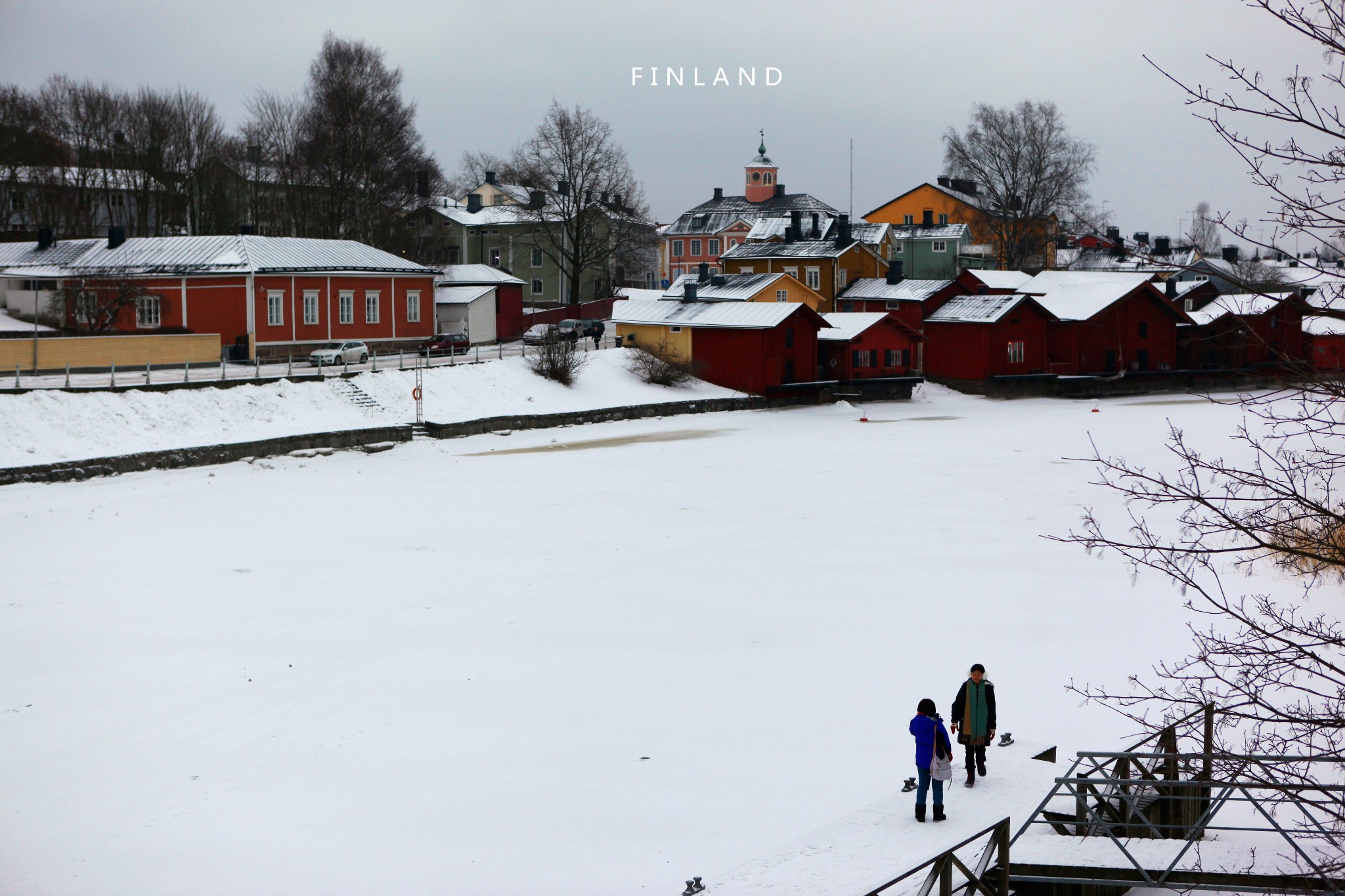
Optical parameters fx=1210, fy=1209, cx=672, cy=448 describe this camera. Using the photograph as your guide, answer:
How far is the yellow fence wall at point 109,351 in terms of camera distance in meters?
35.4

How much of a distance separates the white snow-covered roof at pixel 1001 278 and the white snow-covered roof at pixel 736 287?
1103 cm

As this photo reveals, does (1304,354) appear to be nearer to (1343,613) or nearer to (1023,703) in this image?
(1023,703)

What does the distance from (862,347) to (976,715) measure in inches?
1713

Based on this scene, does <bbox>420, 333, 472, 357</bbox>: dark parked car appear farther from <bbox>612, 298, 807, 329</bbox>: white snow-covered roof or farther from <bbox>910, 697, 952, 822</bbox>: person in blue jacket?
<bbox>910, 697, 952, 822</bbox>: person in blue jacket

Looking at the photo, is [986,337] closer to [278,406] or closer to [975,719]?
[278,406]

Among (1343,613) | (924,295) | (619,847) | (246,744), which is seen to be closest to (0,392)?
(246,744)

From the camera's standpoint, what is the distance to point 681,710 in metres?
14.4

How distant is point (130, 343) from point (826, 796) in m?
32.9

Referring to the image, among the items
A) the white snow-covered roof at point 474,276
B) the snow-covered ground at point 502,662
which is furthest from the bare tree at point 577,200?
the snow-covered ground at point 502,662

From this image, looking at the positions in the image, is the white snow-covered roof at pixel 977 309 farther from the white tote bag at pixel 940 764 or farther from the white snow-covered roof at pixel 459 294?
the white tote bag at pixel 940 764

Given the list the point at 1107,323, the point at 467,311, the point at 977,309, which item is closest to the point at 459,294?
the point at 467,311

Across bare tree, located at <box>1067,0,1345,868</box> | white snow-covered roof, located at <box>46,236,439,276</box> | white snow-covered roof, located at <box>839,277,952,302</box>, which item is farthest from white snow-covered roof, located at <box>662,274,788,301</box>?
bare tree, located at <box>1067,0,1345,868</box>

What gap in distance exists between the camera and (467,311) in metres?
55.8

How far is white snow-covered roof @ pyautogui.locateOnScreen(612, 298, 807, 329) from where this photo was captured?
50.3m
